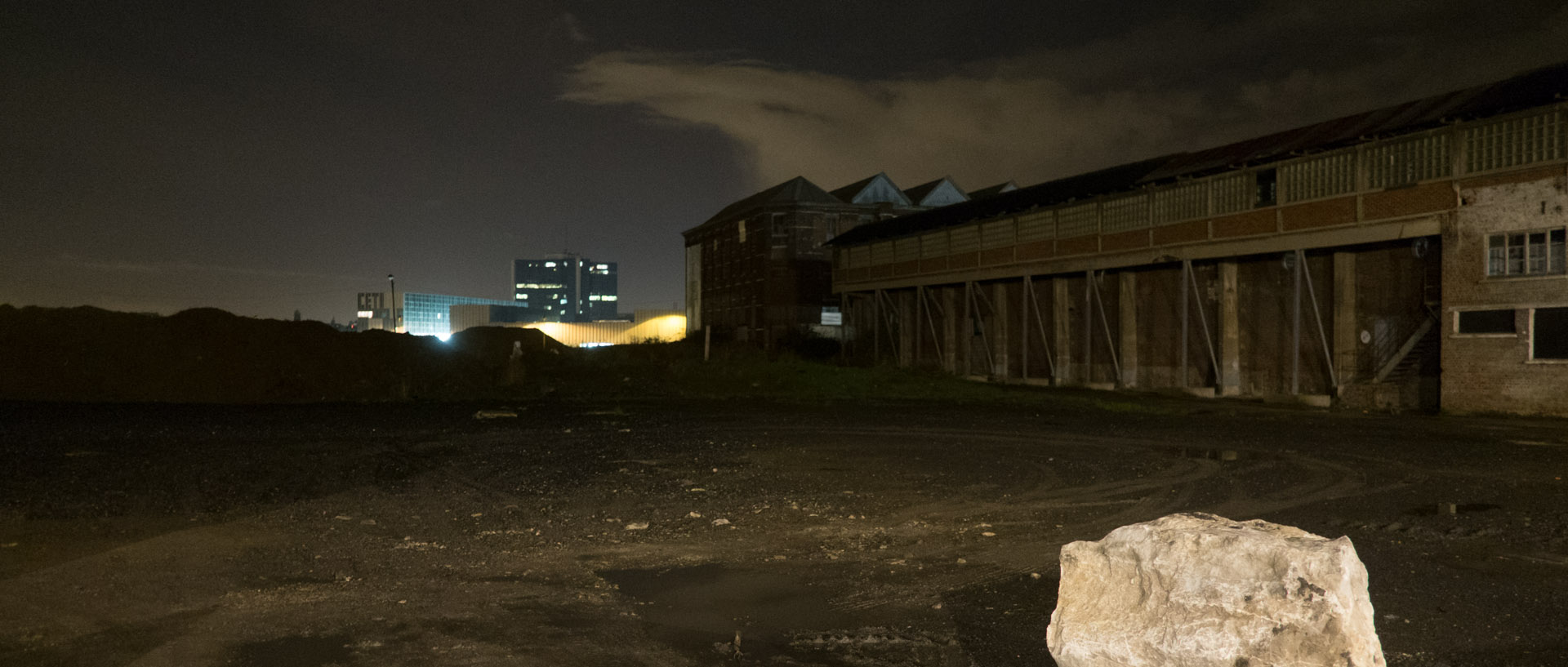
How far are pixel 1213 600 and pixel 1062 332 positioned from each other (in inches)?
1124

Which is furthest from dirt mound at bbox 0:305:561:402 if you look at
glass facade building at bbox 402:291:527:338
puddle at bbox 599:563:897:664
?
glass facade building at bbox 402:291:527:338

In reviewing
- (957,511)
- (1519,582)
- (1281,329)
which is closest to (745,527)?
(957,511)

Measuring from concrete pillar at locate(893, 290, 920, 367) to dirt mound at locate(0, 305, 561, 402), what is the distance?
15.7 m

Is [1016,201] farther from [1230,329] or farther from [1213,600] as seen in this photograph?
[1213,600]

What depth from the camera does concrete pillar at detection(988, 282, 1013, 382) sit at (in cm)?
3341

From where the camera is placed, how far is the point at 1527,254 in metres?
17.9

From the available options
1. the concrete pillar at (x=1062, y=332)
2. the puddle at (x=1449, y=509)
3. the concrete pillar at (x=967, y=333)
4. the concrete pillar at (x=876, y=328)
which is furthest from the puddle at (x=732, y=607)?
the concrete pillar at (x=876, y=328)

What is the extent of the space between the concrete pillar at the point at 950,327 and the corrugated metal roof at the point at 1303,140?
2.62m

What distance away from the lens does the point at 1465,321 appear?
18766 millimetres

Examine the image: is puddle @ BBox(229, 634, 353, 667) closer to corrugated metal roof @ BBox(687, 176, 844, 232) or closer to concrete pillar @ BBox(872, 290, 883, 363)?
concrete pillar @ BBox(872, 290, 883, 363)

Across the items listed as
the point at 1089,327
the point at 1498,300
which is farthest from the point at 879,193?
the point at 1498,300

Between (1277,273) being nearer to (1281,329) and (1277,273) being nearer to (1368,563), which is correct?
(1281,329)

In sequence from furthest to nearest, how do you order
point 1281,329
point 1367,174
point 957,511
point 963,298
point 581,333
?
point 581,333 < point 963,298 < point 1281,329 < point 1367,174 < point 957,511

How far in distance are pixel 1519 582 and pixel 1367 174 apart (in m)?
17.2
